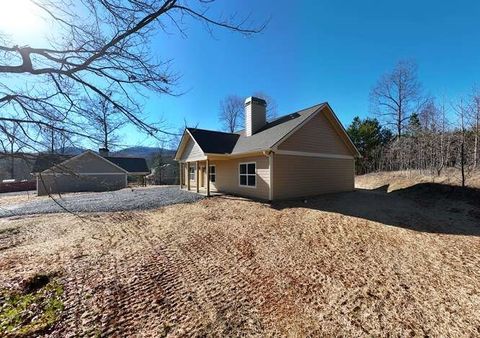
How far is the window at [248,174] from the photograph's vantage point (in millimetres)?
12500

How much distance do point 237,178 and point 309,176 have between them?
4183 mm

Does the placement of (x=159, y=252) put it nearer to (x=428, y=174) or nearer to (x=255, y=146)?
(x=255, y=146)

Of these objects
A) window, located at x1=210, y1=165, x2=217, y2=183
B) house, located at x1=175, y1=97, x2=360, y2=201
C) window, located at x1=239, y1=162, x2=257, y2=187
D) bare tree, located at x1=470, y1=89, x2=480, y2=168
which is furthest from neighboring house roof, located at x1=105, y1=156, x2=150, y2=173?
bare tree, located at x1=470, y1=89, x2=480, y2=168

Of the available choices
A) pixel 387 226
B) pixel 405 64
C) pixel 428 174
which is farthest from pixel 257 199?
pixel 405 64

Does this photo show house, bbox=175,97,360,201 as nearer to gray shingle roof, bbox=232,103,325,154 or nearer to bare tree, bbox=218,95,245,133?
gray shingle roof, bbox=232,103,325,154

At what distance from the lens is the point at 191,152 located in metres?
16.4

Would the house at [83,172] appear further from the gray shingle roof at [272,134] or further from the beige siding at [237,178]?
the gray shingle roof at [272,134]

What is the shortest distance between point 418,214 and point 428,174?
9228 millimetres

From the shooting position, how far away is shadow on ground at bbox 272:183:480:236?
23.5 ft

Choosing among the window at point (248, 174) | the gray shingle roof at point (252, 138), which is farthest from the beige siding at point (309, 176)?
the window at point (248, 174)

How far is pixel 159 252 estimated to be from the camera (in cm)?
557

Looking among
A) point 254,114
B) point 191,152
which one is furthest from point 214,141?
point 254,114

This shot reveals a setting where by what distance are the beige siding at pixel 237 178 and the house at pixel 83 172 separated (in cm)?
621

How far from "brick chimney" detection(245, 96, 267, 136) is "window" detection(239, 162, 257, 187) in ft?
8.80
